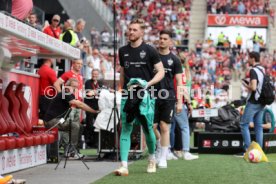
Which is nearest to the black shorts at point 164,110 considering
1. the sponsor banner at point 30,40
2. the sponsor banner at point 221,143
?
the sponsor banner at point 30,40

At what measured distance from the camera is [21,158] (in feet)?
36.6

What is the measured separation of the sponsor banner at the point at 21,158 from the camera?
34.1 feet

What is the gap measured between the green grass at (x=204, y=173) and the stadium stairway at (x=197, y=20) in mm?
36363

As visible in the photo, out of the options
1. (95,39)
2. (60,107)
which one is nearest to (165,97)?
(60,107)

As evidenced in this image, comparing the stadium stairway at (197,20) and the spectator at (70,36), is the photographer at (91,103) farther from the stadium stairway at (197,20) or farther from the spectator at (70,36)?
the stadium stairway at (197,20)

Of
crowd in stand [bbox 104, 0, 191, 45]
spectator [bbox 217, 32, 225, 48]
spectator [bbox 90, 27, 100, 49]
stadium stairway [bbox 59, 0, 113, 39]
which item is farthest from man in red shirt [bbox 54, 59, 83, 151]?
spectator [bbox 217, 32, 225, 48]

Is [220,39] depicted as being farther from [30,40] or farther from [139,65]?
[30,40]

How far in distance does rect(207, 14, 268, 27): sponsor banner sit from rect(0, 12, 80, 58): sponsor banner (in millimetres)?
37537

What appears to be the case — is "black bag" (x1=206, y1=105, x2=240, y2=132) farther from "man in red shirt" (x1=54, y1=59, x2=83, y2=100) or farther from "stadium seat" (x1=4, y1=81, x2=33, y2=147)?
"stadium seat" (x1=4, y1=81, x2=33, y2=147)

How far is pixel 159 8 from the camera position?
50250mm

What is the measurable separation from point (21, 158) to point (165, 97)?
2058 millimetres

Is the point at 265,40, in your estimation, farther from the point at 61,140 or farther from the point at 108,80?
the point at 61,140

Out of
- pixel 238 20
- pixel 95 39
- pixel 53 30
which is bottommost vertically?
pixel 53 30

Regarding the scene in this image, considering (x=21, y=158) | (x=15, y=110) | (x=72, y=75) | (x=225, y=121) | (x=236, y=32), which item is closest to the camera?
(x=21, y=158)
